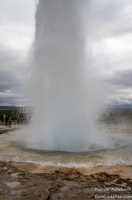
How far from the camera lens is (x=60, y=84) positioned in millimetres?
11586

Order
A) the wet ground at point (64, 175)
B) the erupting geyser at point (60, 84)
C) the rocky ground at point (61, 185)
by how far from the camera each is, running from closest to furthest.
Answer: the rocky ground at point (61, 185)
the wet ground at point (64, 175)
the erupting geyser at point (60, 84)

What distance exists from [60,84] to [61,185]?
6833 mm

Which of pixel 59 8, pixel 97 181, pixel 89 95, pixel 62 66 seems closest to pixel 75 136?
pixel 89 95

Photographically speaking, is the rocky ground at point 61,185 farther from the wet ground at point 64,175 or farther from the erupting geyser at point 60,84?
the erupting geyser at point 60,84

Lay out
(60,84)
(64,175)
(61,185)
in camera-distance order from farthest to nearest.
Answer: (60,84) < (64,175) < (61,185)

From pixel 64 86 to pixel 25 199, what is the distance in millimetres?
7608

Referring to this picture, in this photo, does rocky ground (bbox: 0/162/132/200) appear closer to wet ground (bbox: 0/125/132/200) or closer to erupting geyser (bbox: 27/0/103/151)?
wet ground (bbox: 0/125/132/200)

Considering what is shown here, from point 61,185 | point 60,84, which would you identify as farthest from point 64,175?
point 60,84

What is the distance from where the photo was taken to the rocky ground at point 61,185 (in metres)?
4.79

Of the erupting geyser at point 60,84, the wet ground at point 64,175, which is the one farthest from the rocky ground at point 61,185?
the erupting geyser at point 60,84

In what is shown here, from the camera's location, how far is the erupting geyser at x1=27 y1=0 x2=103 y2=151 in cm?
1104

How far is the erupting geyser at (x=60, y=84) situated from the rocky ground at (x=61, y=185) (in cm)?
386

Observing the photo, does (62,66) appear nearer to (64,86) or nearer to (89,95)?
(64,86)

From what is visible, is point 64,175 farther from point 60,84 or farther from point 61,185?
point 60,84
